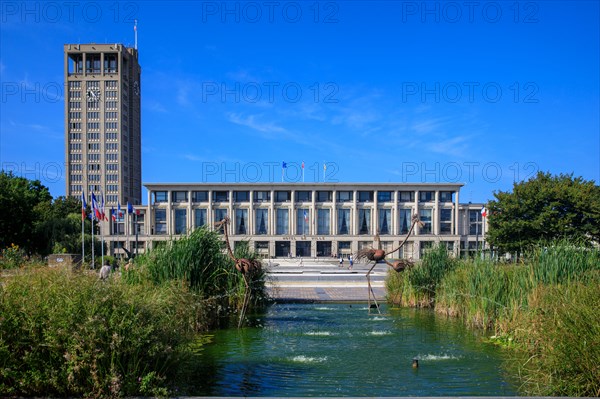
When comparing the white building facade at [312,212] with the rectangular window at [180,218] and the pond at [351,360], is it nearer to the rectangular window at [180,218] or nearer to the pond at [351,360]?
the rectangular window at [180,218]

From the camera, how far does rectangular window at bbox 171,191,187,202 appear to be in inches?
3499

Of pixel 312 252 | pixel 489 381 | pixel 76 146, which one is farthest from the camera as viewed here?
pixel 76 146

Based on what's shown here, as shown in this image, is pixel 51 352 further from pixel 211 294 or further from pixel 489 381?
pixel 211 294

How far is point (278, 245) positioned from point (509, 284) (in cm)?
7691

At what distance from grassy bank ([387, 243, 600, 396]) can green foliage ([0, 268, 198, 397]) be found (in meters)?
5.44

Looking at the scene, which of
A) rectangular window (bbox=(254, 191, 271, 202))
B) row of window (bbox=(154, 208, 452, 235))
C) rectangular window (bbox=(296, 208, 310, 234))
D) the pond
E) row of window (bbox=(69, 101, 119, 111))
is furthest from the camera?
row of window (bbox=(69, 101, 119, 111))

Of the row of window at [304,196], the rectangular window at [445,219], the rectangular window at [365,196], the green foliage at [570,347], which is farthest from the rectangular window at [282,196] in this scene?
the green foliage at [570,347]

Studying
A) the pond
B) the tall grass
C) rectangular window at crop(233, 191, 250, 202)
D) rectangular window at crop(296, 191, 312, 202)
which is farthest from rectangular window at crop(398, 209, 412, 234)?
the pond

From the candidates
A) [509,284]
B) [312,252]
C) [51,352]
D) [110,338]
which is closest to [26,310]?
[51,352]

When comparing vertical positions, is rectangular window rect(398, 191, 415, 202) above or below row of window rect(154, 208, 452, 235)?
above

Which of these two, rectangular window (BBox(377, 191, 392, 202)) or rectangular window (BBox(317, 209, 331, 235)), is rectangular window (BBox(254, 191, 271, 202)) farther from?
rectangular window (BBox(377, 191, 392, 202))

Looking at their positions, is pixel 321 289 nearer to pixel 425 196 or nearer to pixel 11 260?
pixel 11 260

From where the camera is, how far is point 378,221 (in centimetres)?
8906

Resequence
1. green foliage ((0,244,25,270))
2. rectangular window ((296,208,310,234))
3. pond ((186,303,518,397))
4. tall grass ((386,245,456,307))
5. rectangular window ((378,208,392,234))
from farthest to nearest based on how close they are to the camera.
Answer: rectangular window ((296,208,310,234))
rectangular window ((378,208,392,234))
tall grass ((386,245,456,307))
green foliage ((0,244,25,270))
pond ((186,303,518,397))
